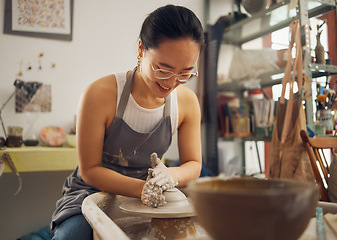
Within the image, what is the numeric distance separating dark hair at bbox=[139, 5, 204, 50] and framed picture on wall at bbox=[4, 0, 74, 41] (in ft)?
6.44

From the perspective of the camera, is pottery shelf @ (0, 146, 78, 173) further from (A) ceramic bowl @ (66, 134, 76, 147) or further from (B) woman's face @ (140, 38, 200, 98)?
(B) woman's face @ (140, 38, 200, 98)

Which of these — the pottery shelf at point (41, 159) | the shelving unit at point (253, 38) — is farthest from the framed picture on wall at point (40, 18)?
the shelving unit at point (253, 38)

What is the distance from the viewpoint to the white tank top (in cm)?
122

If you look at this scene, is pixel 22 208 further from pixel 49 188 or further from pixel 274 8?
pixel 274 8

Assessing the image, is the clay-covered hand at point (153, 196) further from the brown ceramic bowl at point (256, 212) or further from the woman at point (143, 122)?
the brown ceramic bowl at point (256, 212)

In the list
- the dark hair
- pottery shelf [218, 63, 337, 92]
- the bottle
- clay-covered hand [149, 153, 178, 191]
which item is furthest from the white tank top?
the bottle

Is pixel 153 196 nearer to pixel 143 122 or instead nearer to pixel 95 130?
pixel 95 130

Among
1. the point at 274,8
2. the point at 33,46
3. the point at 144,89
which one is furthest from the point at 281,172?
the point at 33,46

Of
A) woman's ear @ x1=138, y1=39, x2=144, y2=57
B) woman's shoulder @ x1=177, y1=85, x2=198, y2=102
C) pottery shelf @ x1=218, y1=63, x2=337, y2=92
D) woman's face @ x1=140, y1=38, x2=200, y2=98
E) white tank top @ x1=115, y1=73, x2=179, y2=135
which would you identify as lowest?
white tank top @ x1=115, y1=73, x2=179, y2=135

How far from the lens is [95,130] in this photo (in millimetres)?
1091

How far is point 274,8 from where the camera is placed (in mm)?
2629

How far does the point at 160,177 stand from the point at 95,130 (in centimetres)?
43

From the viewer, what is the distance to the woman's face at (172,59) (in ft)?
3.18

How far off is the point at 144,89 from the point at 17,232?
2.05 metres
